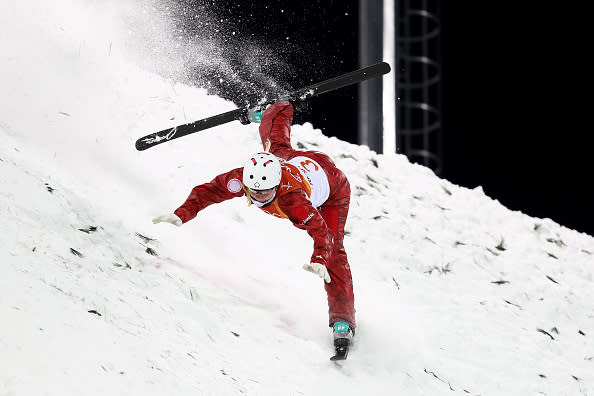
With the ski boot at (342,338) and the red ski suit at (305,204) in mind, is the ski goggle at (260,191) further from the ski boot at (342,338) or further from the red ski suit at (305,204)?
the ski boot at (342,338)

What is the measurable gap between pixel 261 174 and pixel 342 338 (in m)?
1.35

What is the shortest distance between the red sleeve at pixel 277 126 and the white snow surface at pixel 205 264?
108 centimetres

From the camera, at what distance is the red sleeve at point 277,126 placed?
650cm

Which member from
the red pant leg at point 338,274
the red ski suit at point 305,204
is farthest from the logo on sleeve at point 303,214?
the red pant leg at point 338,274

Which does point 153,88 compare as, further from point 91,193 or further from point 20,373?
point 20,373

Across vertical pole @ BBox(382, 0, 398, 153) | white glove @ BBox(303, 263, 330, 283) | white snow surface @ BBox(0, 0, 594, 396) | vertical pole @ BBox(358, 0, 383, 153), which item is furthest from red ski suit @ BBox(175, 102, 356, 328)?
vertical pole @ BBox(382, 0, 398, 153)

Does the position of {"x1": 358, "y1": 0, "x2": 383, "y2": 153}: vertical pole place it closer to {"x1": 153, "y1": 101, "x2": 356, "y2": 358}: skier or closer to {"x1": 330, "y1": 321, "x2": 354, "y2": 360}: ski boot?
{"x1": 153, "y1": 101, "x2": 356, "y2": 358}: skier

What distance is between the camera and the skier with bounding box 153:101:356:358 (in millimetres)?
5375

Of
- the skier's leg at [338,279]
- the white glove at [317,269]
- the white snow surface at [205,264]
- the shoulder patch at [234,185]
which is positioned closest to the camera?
the white snow surface at [205,264]

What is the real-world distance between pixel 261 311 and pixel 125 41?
562cm

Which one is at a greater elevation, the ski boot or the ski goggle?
the ski goggle

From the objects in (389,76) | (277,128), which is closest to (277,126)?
(277,128)

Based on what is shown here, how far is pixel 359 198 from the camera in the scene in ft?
30.6

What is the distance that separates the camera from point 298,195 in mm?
5504
